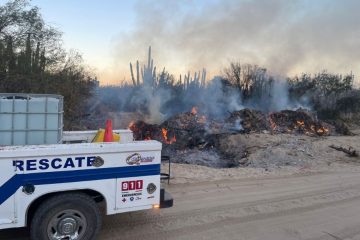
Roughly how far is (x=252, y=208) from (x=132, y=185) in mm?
3206

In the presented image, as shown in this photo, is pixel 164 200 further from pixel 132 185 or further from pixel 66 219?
pixel 66 219

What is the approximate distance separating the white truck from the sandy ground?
2.60ft

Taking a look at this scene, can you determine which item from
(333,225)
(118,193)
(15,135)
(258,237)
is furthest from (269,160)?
(15,135)

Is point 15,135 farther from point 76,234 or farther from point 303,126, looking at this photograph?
point 303,126

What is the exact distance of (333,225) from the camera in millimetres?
6758

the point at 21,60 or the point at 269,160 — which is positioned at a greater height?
the point at 21,60

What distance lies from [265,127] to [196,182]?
45.2ft

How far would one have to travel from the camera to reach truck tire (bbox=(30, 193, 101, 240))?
189 inches

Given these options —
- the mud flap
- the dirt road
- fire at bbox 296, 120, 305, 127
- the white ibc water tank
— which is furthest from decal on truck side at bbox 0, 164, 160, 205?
fire at bbox 296, 120, 305, 127

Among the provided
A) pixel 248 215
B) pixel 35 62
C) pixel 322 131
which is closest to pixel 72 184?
pixel 248 215

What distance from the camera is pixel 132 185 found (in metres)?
5.30

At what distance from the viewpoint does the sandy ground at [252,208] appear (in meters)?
6.12

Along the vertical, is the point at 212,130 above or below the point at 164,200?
above

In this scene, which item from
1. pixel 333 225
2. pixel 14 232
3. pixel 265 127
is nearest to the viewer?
pixel 14 232
